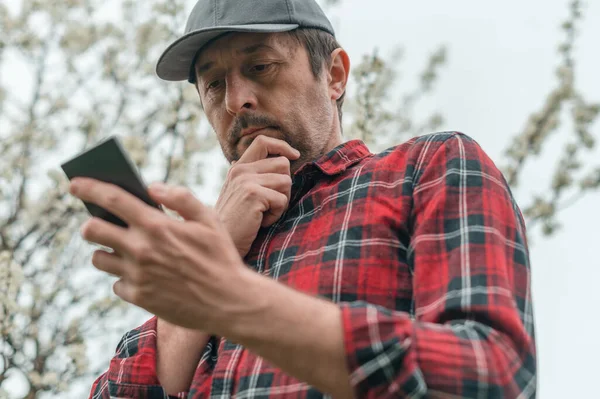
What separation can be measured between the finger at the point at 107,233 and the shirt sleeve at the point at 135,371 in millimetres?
664

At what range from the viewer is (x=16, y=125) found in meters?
4.91

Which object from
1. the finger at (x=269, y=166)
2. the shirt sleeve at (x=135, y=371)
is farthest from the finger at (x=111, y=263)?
the finger at (x=269, y=166)

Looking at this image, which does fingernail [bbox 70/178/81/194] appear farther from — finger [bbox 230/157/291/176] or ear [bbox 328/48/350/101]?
ear [bbox 328/48/350/101]

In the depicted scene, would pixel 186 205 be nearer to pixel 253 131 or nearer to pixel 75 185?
pixel 75 185

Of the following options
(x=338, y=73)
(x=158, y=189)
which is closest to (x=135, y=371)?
(x=158, y=189)

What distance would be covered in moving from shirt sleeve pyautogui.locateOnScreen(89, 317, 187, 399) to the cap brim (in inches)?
29.6

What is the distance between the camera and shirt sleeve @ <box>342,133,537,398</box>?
0.90 metres

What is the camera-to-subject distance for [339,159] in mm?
1730

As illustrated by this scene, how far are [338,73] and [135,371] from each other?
112 cm

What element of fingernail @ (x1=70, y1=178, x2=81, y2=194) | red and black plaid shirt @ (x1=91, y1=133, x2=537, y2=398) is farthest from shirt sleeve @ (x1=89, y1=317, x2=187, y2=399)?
fingernail @ (x1=70, y1=178, x2=81, y2=194)

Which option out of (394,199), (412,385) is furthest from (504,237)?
(412,385)

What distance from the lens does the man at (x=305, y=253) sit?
891mm

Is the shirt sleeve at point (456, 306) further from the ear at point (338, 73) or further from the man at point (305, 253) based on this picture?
the ear at point (338, 73)

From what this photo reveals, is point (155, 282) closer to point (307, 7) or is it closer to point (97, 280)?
point (307, 7)
